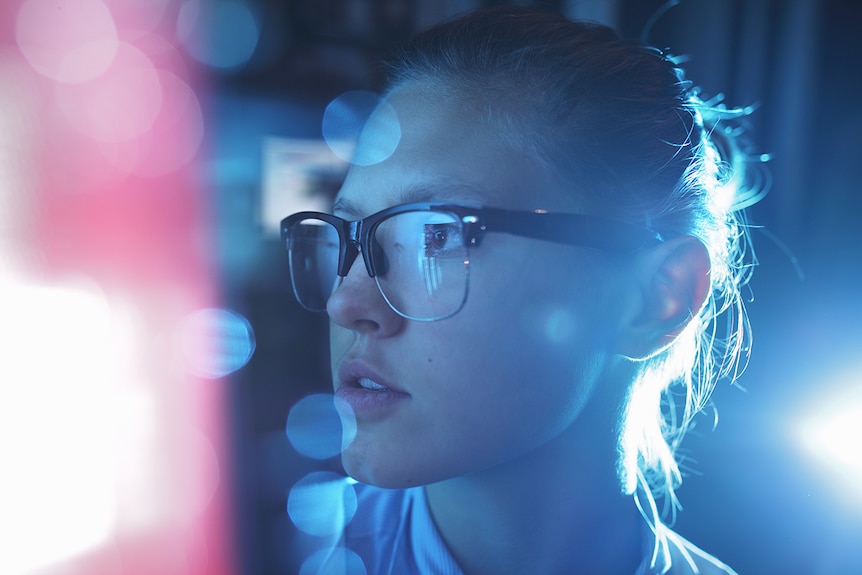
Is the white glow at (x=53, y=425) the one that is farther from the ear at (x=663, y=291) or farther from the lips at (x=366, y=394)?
the ear at (x=663, y=291)

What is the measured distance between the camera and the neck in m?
0.83

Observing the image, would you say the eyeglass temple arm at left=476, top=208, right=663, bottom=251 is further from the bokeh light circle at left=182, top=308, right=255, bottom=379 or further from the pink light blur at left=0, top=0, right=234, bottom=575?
the bokeh light circle at left=182, top=308, right=255, bottom=379

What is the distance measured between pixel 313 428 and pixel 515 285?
3.65ft

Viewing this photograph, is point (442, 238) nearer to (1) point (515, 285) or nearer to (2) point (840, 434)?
(1) point (515, 285)

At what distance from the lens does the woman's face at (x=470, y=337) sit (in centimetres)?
71

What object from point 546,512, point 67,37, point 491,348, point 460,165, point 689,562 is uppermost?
point 67,37

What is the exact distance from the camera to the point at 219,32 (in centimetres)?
148

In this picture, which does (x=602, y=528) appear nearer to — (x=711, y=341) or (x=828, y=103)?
(x=711, y=341)

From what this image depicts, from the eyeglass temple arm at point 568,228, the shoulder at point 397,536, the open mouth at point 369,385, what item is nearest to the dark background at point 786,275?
the eyeglass temple arm at point 568,228

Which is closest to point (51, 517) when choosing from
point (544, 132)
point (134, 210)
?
point (134, 210)

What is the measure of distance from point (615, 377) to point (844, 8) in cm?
94

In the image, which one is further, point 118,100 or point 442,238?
point 118,100

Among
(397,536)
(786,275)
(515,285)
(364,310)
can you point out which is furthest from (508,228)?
(786,275)

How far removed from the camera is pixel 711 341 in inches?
43.1
